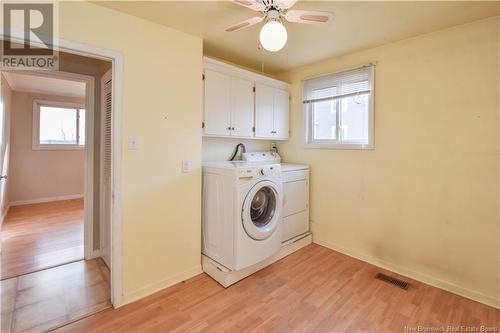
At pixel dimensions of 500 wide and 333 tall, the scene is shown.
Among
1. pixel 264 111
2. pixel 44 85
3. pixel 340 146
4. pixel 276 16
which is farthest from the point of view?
pixel 44 85

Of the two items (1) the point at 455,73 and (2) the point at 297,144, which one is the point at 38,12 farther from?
(1) the point at 455,73

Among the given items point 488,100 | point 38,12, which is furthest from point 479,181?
point 38,12

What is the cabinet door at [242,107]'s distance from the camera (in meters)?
2.77

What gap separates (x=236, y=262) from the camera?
221 centimetres

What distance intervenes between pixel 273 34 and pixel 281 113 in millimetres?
1846

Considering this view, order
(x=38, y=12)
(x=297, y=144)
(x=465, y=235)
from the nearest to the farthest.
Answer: (x=38, y=12), (x=465, y=235), (x=297, y=144)

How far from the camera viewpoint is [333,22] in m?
2.08

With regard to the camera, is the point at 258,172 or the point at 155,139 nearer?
the point at 155,139

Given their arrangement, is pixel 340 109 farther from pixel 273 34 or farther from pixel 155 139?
pixel 155 139

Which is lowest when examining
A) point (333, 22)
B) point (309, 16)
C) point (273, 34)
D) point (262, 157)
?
point (262, 157)

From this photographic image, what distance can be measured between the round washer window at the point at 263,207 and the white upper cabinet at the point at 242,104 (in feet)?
2.56

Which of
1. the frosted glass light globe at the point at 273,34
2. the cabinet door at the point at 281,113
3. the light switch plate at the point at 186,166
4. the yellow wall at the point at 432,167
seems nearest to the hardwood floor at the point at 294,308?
the yellow wall at the point at 432,167

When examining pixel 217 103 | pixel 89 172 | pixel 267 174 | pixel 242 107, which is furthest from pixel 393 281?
pixel 89 172

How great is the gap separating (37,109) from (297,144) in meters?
5.69
